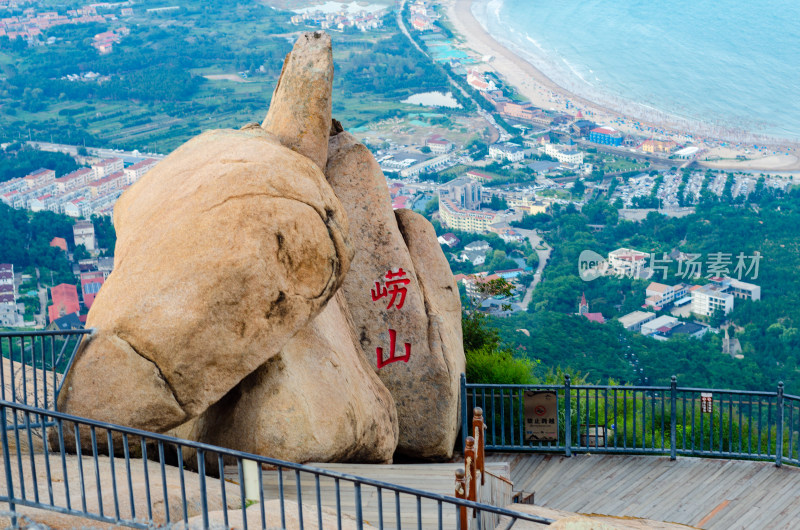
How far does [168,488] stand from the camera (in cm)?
671

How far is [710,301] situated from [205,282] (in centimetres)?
4092

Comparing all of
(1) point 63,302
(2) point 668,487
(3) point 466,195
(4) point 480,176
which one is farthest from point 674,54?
(2) point 668,487

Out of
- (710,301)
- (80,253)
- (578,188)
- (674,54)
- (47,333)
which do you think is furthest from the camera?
(674,54)

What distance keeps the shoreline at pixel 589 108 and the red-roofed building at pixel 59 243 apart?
171 ft

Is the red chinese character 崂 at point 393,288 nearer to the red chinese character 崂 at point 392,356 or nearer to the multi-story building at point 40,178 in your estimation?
the red chinese character 崂 at point 392,356

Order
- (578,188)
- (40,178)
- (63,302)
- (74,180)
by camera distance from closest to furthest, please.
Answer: (63,302) < (578,188) < (40,178) < (74,180)

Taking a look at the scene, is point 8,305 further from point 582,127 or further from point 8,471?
point 582,127

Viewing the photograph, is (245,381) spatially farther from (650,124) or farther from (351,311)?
(650,124)

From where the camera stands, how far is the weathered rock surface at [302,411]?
Answer: 8461 mm

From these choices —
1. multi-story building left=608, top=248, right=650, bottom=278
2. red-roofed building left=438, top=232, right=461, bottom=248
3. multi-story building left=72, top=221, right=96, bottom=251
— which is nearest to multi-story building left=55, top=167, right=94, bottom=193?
multi-story building left=72, top=221, right=96, bottom=251

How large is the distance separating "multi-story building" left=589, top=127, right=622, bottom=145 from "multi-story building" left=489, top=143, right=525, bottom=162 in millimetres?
7375

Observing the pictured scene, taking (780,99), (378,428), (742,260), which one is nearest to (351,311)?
(378,428)

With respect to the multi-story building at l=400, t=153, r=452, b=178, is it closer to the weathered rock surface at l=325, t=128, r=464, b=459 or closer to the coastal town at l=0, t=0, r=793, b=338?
the coastal town at l=0, t=0, r=793, b=338

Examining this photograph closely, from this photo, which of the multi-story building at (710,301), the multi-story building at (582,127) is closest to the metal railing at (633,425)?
the multi-story building at (710,301)
